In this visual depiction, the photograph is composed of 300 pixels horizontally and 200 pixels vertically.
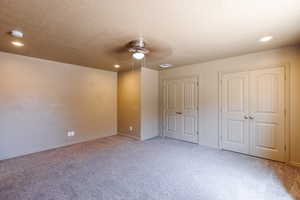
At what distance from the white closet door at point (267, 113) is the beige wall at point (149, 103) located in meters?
2.69

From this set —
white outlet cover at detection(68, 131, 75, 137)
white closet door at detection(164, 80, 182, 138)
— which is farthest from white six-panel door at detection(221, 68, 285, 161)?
white outlet cover at detection(68, 131, 75, 137)

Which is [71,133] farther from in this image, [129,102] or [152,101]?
[152,101]

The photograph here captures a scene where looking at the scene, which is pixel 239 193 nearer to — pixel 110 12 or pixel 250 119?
pixel 250 119

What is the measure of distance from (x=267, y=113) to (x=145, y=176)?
281cm

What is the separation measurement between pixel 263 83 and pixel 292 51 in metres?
0.73

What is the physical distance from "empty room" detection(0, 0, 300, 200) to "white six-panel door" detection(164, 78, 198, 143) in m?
0.03

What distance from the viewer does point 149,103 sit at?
187 inches

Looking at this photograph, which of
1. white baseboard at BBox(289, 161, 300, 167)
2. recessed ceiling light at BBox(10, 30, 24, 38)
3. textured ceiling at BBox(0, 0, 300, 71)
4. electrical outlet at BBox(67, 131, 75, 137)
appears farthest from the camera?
electrical outlet at BBox(67, 131, 75, 137)

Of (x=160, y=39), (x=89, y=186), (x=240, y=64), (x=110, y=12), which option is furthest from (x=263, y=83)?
(x=89, y=186)

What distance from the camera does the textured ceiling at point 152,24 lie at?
1607mm

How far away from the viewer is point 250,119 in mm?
3270

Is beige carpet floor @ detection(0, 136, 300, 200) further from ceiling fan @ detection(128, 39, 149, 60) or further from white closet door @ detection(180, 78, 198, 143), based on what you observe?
ceiling fan @ detection(128, 39, 149, 60)

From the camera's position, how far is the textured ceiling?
5.27 feet

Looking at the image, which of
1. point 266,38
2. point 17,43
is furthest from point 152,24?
point 17,43
